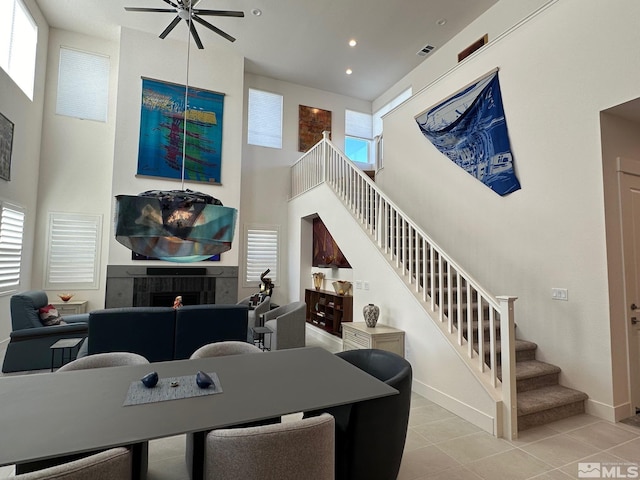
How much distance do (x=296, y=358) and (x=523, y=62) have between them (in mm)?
4439

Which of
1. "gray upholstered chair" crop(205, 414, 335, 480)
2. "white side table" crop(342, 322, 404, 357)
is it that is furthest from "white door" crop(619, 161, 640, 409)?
"gray upholstered chair" crop(205, 414, 335, 480)

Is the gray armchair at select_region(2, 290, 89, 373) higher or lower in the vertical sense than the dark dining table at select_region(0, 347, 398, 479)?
lower

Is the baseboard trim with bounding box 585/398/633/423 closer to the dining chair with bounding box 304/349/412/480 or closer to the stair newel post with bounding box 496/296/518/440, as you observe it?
the stair newel post with bounding box 496/296/518/440

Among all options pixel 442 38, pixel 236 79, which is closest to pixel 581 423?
pixel 442 38

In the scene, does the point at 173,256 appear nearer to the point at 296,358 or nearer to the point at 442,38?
the point at 296,358

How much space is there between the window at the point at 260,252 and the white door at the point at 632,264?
6697 mm

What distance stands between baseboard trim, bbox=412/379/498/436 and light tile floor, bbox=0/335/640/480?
0.06 metres

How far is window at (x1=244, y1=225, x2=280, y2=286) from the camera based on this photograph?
27.4 feet

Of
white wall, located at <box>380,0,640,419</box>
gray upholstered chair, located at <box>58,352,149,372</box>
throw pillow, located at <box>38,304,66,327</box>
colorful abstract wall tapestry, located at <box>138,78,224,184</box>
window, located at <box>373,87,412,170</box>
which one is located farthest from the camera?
window, located at <box>373,87,412,170</box>

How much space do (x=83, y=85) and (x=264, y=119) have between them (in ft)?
12.9

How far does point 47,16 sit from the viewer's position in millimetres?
6559

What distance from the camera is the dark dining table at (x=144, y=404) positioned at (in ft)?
4.56

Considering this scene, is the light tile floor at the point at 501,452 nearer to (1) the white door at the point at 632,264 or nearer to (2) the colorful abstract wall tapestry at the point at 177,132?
(1) the white door at the point at 632,264
